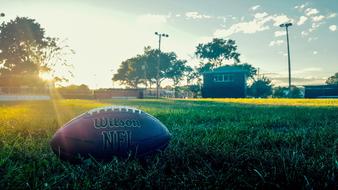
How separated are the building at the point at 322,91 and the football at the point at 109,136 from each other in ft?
176

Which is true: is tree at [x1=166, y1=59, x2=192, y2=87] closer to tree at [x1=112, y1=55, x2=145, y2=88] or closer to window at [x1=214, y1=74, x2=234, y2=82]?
tree at [x1=112, y1=55, x2=145, y2=88]

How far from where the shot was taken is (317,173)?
203cm

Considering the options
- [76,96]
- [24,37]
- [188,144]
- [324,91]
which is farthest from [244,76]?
[188,144]

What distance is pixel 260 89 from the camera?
5875 cm

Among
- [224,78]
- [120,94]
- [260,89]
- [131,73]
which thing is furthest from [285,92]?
[131,73]

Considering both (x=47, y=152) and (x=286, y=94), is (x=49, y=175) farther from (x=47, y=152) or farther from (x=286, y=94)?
(x=286, y=94)

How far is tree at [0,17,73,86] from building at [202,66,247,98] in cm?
2825

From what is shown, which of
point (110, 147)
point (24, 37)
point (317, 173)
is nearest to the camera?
point (317, 173)

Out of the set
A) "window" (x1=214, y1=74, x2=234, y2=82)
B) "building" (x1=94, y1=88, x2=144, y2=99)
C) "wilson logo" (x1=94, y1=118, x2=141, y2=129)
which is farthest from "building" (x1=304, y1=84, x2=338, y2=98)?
"wilson logo" (x1=94, y1=118, x2=141, y2=129)

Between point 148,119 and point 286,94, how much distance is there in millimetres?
58966

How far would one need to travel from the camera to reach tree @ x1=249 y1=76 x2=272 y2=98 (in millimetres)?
58334

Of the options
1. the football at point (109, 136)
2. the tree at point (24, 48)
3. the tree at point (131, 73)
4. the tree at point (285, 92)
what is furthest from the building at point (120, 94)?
the football at point (109, 136)

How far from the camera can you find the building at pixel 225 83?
4816 centimetres

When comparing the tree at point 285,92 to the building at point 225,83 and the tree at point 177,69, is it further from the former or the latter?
the tree at point 177,69
